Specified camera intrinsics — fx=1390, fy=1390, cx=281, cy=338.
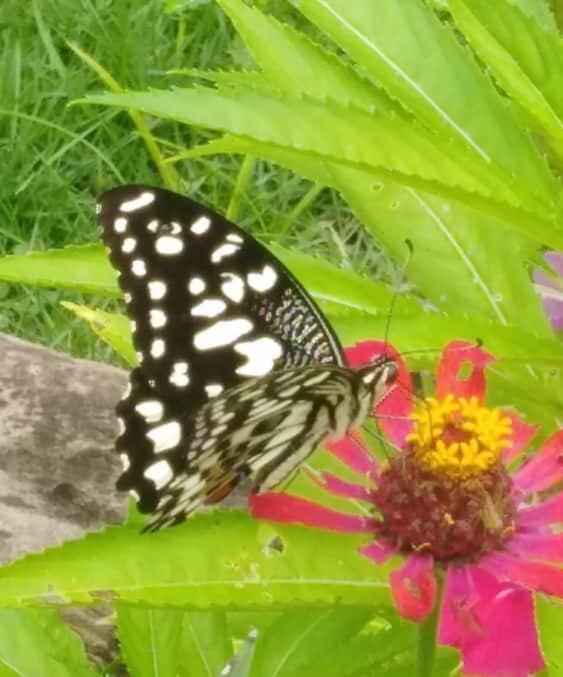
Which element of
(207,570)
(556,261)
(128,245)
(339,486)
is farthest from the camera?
(556,261)

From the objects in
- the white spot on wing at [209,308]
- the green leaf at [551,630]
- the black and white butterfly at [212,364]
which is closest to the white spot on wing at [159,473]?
the black and white butterfly at [212,364]

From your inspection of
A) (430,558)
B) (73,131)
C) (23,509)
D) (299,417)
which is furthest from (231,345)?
(73,131)

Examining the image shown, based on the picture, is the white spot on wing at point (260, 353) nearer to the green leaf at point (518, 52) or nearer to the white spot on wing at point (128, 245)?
the white spot on wing at point (128, 245)

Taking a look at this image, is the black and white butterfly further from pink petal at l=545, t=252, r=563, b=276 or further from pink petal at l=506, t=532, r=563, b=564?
pink petal at l=545, t=252, r=563, b=276

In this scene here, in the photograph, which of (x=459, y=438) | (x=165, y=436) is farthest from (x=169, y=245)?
(x=459, y=438)

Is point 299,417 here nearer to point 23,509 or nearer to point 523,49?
point 523,49

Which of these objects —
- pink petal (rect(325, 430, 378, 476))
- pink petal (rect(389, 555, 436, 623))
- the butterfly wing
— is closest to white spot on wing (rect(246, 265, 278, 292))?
the butterfly wing

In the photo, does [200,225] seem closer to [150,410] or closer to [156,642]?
[150,410]
